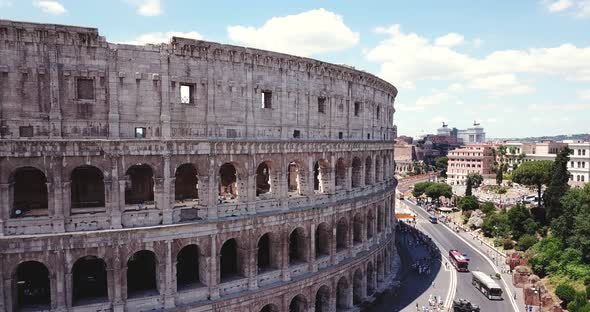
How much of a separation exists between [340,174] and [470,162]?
90.3m

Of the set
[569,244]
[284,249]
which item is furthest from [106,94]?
[569,244]

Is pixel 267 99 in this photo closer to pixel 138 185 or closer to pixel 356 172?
pixel 138 185

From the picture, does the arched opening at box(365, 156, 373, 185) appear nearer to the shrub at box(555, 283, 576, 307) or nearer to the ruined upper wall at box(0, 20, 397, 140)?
the ruined upper wall at box(0, 20, 397, 140)

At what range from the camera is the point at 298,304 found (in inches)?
1157

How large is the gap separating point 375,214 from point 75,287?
23472 millimetres

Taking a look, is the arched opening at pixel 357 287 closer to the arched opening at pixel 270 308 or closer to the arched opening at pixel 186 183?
the arched opening at pixel 270 308

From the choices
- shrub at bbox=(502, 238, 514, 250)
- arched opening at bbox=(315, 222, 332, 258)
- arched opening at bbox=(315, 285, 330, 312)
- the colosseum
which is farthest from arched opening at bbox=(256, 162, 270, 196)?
shrub at bbox=(502, 238, 514, 250)

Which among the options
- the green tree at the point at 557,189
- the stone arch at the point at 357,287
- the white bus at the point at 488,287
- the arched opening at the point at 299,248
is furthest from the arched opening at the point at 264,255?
the green tree at the point at 557,189

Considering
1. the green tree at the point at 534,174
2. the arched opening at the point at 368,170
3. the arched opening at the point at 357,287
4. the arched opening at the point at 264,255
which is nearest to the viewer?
the arched opening at the point at 264,255

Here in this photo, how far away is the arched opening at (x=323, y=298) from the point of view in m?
30.7

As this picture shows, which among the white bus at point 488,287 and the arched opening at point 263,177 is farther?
the white bus at point 488,287

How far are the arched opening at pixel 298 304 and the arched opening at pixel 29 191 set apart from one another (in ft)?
54.1

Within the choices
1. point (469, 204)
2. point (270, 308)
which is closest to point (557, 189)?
point (469, 204)

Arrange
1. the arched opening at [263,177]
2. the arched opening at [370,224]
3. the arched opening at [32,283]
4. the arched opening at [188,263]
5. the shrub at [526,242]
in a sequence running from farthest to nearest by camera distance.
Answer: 1. the shrub at [526,242]
2. the arched opening at [370,224]
3. the arched opening at [263,177]
4. the arched opening at [188,263]
5. the arched opening at [32,283]
